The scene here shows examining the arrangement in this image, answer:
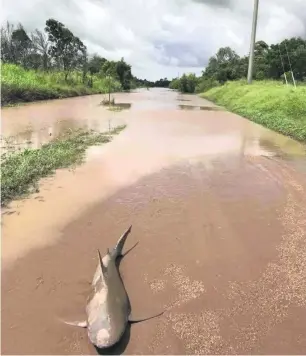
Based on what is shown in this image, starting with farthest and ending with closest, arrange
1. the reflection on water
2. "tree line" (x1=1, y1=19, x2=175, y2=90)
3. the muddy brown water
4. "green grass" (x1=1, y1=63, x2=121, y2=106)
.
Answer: "tree line" (x1=1, y1=19, x2=175, y2=90) → "green grass" (x1=1, y1=63, x2=121, y2=106) → the reflection on water → the muddy brown water

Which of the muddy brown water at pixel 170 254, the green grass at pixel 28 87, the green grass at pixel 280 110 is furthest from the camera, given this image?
the green grass at pixel 28 87

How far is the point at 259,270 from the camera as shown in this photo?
451 cm

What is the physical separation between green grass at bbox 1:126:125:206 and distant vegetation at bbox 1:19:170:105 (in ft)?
39.0

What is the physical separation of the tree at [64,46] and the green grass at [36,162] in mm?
32831

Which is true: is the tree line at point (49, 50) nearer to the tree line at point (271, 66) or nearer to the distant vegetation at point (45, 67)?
the distant vegetation at point (45, 67)

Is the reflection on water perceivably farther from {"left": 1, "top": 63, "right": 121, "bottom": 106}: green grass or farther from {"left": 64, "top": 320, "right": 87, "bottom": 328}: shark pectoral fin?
{"left": 64, "top": 320, "right": 87, "bottom": 328}: shark pectoral fin

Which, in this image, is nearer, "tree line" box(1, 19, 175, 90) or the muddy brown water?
the muddy brown water

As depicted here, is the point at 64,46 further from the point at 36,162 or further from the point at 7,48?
Answer: the point at 36,162

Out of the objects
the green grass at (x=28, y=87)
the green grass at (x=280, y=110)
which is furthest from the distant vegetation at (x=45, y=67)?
the green grass at (x=280, y=110)

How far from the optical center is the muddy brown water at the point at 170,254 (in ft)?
11.3

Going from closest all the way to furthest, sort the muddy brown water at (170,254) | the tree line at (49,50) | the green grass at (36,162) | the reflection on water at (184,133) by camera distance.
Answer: the muddy brown water at (170,254) → the green grass at (36,162) → the reflection on water at (184,133) → the tree line at (49,50)

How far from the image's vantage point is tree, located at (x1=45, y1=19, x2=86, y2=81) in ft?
144

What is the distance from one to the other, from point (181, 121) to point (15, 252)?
14050 mm

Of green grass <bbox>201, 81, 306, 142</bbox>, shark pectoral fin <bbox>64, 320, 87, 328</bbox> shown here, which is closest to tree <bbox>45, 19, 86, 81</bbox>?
green grass <bbox>201, 81, 306, 142</bbox>
